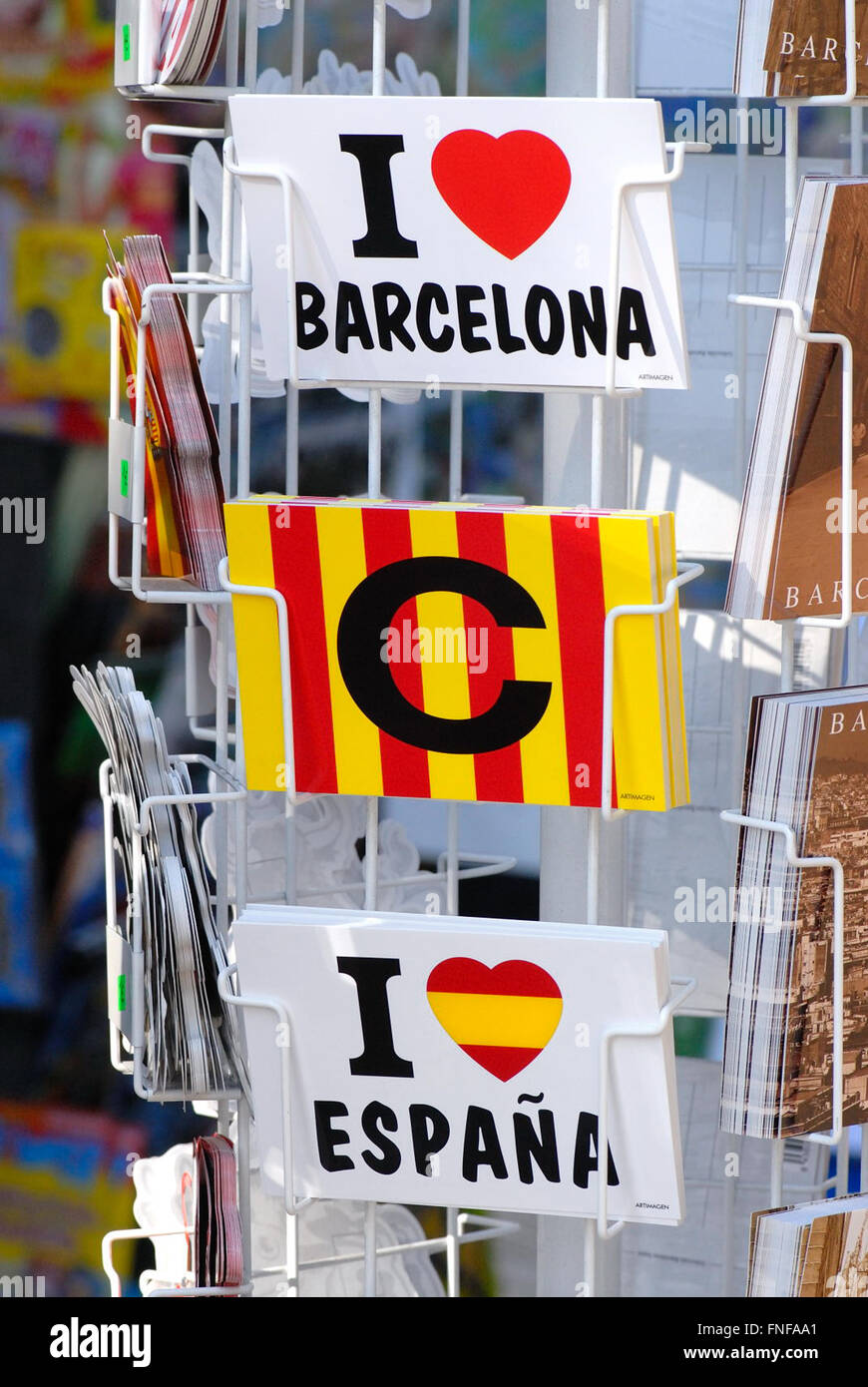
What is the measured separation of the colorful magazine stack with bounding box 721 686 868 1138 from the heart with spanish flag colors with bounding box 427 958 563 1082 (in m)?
0.16

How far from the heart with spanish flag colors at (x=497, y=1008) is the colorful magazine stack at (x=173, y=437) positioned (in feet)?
1.29

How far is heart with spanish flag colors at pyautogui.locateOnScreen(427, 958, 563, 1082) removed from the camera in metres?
1.24

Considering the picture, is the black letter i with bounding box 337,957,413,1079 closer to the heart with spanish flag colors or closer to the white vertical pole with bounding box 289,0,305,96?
the heart with spanish flag colors

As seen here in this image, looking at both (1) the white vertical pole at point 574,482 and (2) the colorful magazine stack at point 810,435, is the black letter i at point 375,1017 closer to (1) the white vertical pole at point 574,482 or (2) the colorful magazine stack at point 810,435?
(1) the white vertical pole at point 574,482

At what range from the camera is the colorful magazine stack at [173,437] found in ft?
4.36

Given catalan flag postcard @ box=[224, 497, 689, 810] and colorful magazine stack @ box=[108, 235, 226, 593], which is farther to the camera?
colorful magazine stack @ box=[108, 235, 226, 593]

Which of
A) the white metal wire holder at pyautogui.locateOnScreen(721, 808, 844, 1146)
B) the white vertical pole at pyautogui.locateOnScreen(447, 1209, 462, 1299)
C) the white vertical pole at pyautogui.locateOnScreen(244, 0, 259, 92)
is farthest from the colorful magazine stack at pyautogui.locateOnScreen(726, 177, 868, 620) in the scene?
the white vertical pole at pyautogui.locateOnScreen(447, 1209, 462, 1299)

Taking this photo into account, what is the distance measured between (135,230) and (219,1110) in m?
1.03

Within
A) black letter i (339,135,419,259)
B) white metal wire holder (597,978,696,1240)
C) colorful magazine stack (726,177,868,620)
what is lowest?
white metal wire holder (597,978,696,1240)

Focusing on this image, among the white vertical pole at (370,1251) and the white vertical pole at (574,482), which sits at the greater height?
the white vertical pole at (574,482)

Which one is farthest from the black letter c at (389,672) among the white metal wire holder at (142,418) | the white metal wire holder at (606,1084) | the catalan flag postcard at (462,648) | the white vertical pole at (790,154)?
→ the white vertical pole at (790,154)

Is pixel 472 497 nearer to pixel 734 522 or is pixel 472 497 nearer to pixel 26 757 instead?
pixel 734 522

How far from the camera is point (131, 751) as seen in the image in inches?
54.1

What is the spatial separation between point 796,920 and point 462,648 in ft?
1.10
